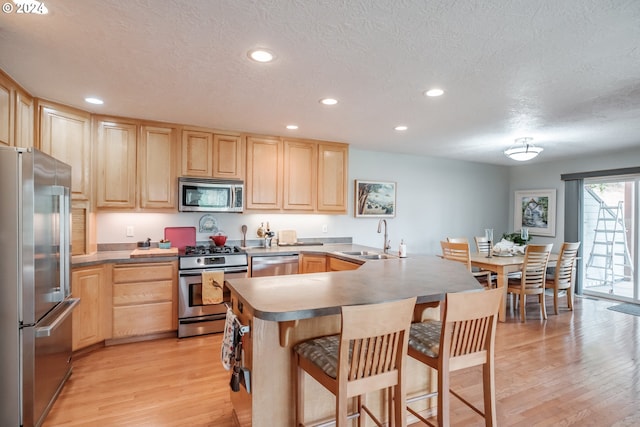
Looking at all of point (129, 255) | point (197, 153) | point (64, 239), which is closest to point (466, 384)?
point (64, 239)

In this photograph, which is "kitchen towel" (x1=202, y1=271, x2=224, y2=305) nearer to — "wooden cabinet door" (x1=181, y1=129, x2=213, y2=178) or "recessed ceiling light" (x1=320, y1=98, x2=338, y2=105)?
"wooden cabinet door" (x1=181, y1=129, x2=213, y2=178)

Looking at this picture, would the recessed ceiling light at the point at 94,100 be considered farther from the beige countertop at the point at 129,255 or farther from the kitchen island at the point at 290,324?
the kitchen island at the point at 290,324

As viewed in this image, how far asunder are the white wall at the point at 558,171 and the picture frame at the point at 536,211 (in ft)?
0.25

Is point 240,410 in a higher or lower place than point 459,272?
lower

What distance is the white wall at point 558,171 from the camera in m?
5.09

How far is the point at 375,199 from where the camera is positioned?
523 cm

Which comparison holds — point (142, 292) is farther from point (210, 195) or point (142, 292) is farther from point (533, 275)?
point (533, 275)

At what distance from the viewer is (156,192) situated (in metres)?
3.65

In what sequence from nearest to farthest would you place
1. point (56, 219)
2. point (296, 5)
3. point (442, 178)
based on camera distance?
point (296, 5) < point (56, 219) < point (442, 178)

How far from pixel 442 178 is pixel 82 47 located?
538 cm

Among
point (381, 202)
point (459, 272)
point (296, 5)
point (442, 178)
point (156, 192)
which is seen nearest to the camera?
point (296, 5)

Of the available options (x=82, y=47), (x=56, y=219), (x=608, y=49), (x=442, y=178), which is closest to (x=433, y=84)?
(x=608, y=49)

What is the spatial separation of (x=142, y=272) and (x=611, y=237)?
6.89 m

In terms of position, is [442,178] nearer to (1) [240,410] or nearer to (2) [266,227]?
(2) [266,227]
